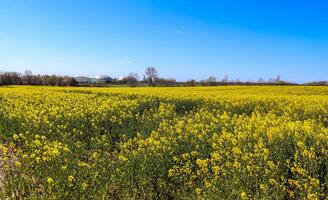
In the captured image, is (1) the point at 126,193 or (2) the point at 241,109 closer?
(1) the point at 126,193

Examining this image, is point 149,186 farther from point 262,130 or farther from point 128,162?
point 262,130

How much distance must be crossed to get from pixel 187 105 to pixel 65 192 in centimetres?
1561

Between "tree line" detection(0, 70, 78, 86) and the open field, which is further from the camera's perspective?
"tree line" detection(0, 70, 78, 86)

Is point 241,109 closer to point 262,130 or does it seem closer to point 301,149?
point 262,130

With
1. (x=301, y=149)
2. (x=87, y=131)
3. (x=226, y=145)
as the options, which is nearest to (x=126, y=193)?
(x=226, y=145)

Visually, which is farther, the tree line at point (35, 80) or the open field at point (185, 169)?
the tree line at point (35, 80)

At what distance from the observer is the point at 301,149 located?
751cm

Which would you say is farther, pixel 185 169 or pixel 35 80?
pixel 35 80

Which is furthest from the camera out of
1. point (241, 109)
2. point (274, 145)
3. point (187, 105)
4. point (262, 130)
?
point (187, 105)

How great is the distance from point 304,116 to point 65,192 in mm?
11923

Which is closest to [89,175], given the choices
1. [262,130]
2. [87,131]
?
[262,130]

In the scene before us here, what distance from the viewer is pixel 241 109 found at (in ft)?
60.9

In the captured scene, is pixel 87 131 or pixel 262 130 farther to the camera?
pixel 87 131

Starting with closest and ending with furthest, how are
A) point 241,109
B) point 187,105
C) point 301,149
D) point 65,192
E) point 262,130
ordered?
1. point 65,192
2. point 301,149
3. point 262,130
4. point 241,109
5. point 187,105
